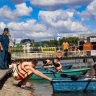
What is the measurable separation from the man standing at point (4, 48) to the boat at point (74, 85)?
8.05ft

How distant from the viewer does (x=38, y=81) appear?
2273 centimetres

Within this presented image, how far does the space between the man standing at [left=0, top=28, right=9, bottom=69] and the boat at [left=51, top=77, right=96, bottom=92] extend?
245 cm

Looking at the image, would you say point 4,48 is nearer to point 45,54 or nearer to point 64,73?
point 64,73

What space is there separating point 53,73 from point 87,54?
22325 millimetres

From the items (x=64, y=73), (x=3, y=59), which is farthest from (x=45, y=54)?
(x=3, y=59)

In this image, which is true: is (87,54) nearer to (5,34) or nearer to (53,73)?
(53,73)

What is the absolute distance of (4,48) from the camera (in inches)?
595

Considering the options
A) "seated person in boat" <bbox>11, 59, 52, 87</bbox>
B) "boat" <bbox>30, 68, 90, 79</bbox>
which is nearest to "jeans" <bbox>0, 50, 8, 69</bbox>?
"seated person in boat" <bbox>11, 59, 52, 87</bbox>

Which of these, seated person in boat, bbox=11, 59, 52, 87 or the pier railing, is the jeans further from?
the pier railing

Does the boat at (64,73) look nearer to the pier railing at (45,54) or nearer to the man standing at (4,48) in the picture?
the man standing at (4,48)

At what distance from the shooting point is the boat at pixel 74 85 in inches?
622

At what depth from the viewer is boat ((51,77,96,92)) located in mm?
15789

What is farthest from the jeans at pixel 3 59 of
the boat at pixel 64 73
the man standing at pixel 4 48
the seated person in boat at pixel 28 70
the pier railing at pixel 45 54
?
the pier railing at pixel 45 54

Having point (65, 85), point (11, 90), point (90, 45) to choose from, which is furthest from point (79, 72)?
point (90, 45)
